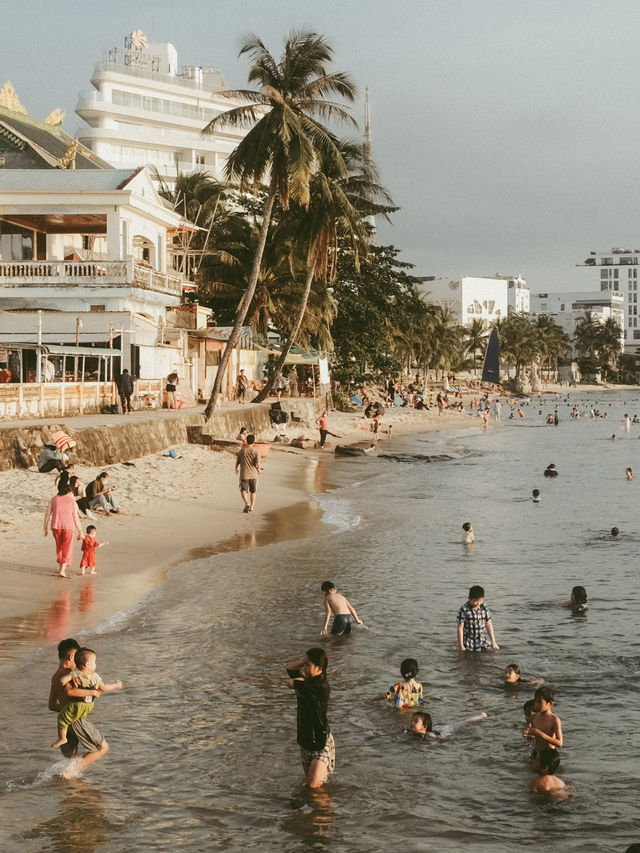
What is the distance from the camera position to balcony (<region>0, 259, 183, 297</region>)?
3559 cm

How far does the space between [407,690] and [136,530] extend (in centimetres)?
1001

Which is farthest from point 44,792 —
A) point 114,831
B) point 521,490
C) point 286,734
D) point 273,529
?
point 521,490

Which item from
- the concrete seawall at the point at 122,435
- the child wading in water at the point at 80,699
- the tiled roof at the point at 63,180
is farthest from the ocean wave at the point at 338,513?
the tiled roof at the point at 63,180

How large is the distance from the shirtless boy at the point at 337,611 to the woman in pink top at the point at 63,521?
4.17 meters

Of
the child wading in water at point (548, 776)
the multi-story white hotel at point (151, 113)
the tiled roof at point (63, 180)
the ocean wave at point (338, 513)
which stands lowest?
the child wading in water at point (548, 776)

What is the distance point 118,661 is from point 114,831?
4188 millimetres

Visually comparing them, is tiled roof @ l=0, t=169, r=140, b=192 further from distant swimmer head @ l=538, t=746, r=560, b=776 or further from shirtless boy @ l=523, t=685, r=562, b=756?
distant swimmer head @ l=538, t=746, r=560, b=776

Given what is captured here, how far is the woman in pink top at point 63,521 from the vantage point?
1479 centimetres

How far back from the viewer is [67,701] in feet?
26.9

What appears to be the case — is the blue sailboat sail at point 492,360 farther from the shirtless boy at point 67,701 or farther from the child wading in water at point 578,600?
the shirtless boy at point 67,701

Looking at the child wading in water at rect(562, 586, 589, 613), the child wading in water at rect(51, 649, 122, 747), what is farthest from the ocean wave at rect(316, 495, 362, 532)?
the child wading in water at rect(51, 649, 122, 747)

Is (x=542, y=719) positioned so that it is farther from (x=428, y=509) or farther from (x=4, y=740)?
(x=428, y=509)

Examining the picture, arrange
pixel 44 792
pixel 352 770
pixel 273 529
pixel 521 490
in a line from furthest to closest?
pixel 521 490, pixel 273 529, pixel 352 770, pixel 44 792

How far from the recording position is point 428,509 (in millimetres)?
26938
